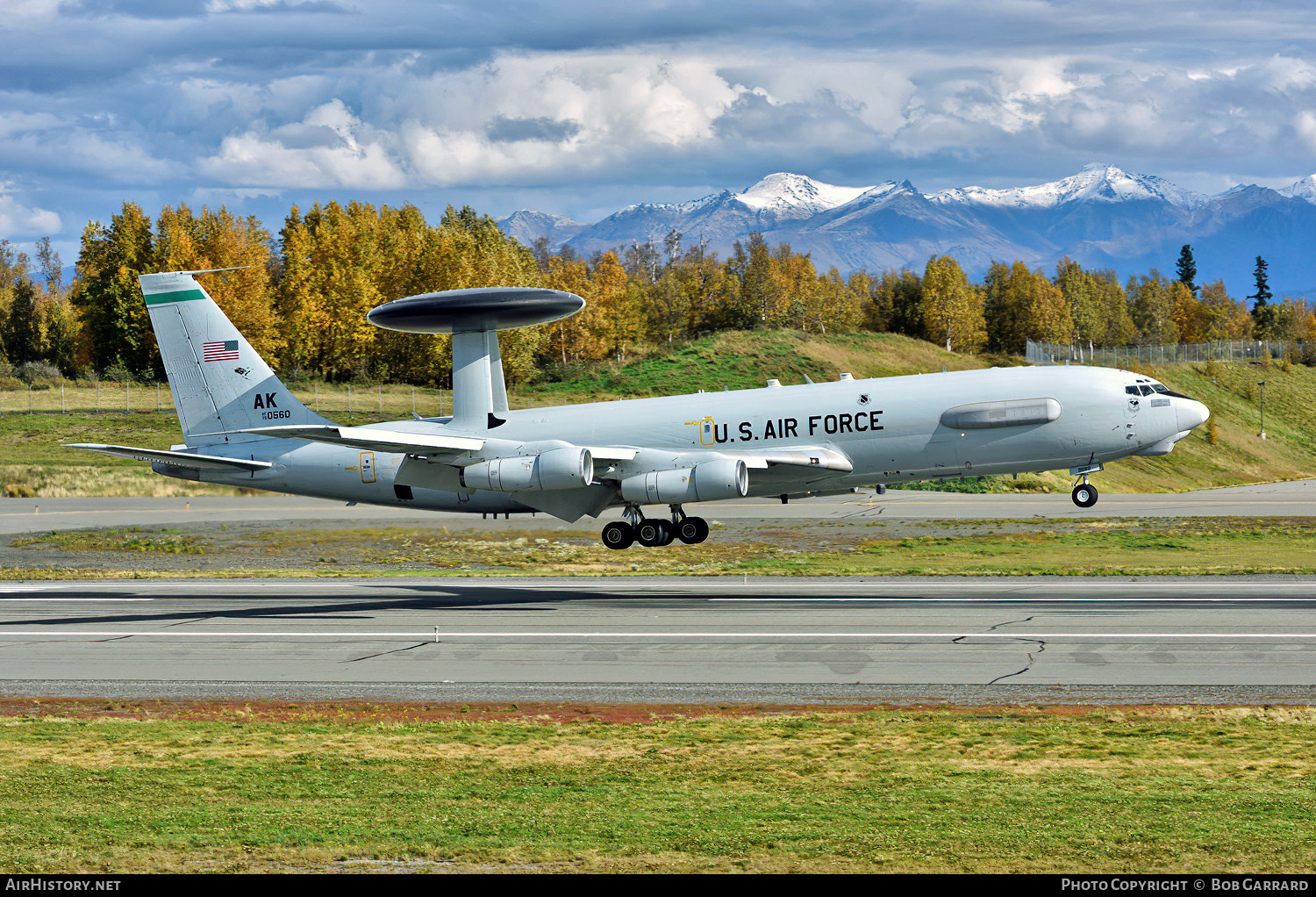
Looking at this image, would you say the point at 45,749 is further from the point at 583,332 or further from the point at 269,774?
the point at 583,332

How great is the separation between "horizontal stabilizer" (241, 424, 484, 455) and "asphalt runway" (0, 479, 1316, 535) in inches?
791

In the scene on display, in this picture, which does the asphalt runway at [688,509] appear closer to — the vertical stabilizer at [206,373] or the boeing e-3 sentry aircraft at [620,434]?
the vertical stabilizer at [206,373]

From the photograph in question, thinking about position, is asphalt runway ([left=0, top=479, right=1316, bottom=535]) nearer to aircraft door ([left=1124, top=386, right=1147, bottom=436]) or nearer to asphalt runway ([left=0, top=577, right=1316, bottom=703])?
asphalt runway ([left=0, top=577, right=1316, bottom=703])

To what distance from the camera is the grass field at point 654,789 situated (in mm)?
12852

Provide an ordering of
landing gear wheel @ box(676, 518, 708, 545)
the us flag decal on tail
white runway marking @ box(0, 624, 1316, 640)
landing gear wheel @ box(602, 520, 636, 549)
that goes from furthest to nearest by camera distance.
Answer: the us flag decal on tail < landing gear wheel @ box(602, 520, 636, 549) < landing gear wheel @ box(676, 518, 708, 545) < white runway marking @ box(0, 624, 1316, 640)

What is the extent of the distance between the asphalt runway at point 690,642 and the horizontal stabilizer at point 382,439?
472 cm

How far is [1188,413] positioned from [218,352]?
30659 millimetres

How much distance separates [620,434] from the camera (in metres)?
36.1

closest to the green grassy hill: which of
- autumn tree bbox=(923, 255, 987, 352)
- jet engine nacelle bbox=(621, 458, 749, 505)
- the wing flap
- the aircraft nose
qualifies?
autumn tree bbox=(923, 255, 987, 352)

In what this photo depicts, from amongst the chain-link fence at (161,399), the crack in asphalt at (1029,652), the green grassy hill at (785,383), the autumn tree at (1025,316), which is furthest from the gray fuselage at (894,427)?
the autumn tree at (1025,316)

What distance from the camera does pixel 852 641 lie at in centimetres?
2739

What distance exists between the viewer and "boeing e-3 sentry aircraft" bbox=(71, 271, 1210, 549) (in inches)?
1319

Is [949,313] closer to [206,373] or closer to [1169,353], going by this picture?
[1169,353]

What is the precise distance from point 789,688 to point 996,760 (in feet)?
20.0
